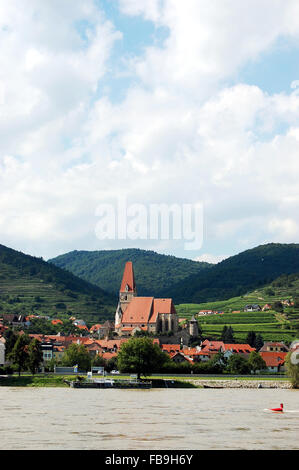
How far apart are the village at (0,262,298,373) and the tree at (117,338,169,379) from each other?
18.0 metres

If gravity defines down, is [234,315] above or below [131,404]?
above

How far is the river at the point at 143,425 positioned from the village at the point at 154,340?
61641 mm

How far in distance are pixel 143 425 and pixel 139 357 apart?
56.0 meters

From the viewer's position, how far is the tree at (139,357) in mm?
93000

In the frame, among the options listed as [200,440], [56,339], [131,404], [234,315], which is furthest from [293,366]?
[234,315]

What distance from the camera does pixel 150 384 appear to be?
8638 centimetres

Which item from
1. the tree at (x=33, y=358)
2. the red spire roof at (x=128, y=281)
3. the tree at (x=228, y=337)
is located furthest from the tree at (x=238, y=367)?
the red spire roof at (x=128, y=281)

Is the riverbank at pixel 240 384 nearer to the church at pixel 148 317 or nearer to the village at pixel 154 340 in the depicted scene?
the village at pixel 154 340

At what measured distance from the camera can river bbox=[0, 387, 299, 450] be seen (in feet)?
98.7

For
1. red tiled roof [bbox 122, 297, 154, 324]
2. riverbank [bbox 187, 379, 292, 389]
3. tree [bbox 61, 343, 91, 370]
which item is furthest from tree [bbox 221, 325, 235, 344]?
riverbank [bbox 187, 379, 292, 389]

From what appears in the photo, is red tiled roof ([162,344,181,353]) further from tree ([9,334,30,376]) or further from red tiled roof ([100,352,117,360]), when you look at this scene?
tree ([9,334,30,376])

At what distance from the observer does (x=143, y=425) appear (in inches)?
1480
